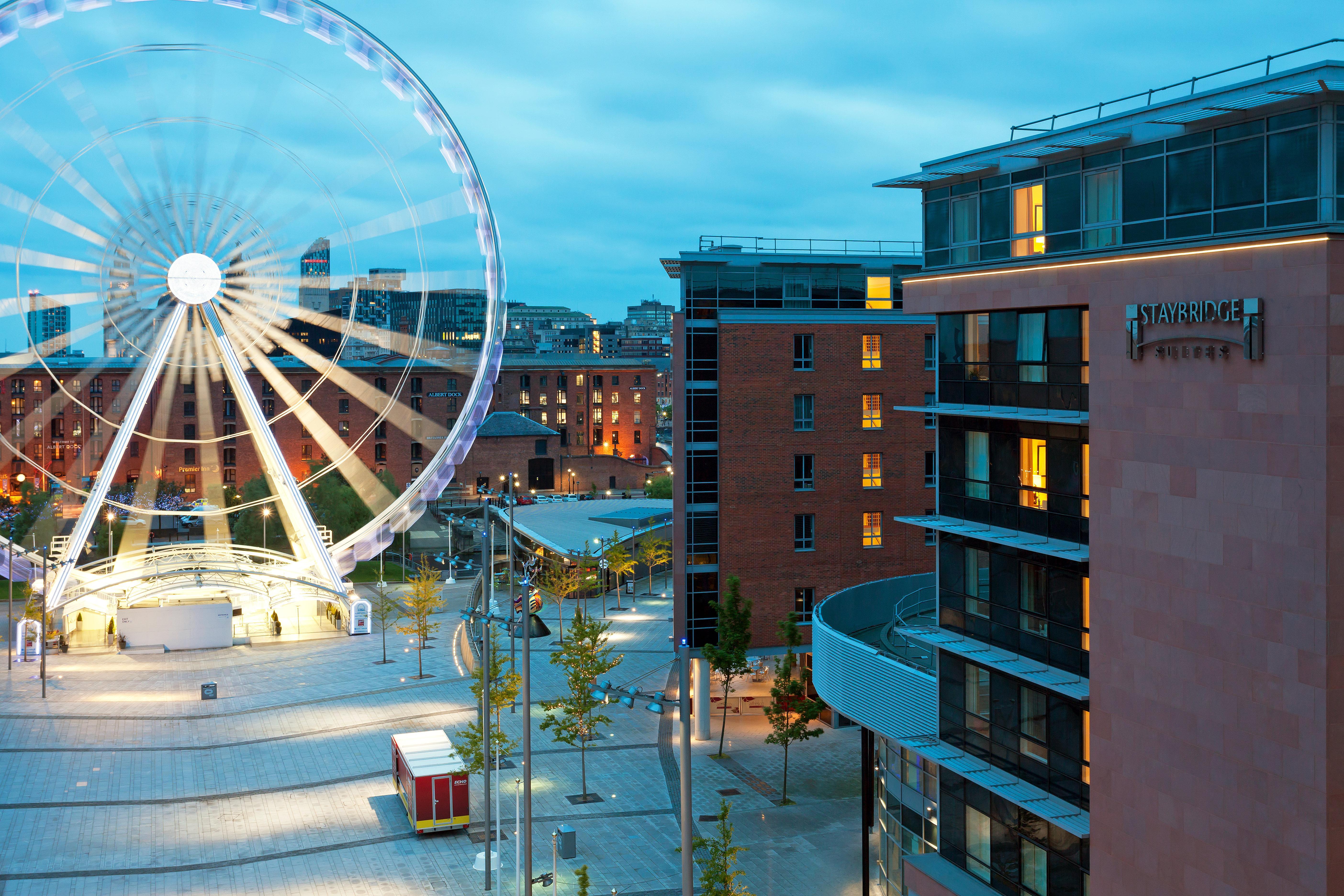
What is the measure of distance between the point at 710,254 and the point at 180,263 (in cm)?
1969

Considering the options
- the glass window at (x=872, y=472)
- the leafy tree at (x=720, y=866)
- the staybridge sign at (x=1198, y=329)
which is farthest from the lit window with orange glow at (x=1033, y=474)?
the glass window at (x=872, y=472)

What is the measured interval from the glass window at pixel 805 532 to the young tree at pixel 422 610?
15874mm

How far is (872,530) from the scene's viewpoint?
42.3 meters

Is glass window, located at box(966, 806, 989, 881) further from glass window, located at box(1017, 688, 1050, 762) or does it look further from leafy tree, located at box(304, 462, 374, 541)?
leafy tree, located at box(304, 462, 374, 541)

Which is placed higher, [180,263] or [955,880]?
[180,263]

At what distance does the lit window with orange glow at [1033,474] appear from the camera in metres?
20.3

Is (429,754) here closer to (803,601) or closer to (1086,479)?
(803,601)

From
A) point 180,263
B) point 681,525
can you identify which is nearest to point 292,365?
point 180,263

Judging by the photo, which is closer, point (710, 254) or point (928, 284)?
point (928, 284)

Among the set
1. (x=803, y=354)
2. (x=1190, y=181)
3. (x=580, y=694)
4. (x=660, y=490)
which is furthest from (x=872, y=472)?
(x=660, y=490)

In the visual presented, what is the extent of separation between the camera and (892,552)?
139 ft

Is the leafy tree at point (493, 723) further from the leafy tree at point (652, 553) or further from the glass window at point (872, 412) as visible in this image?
the leafy tree at point (652, 553)

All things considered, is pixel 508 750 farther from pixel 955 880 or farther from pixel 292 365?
pixel 292 365

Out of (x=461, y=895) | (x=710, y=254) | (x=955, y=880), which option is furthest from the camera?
(x=710, y=254)
